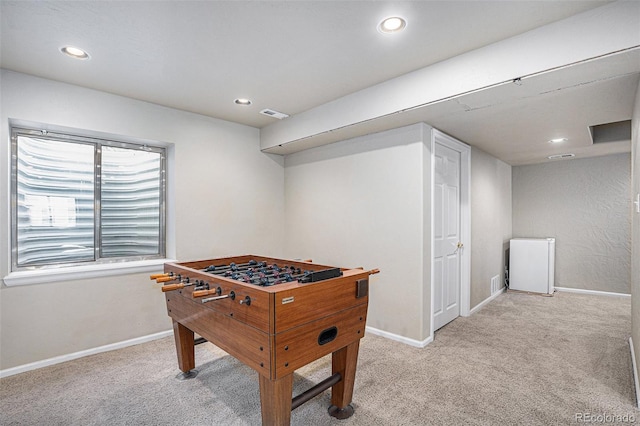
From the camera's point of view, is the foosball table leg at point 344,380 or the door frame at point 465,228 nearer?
the foosball table leg at point 344,380

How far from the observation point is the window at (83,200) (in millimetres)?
2758

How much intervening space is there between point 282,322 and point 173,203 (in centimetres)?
248

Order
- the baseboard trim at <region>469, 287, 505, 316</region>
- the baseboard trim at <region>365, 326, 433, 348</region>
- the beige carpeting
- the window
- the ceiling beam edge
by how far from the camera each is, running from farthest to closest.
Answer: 1. the baseboard trim at <region>469, 287, 505, 316</region>
2. the baseboard trim at <region>365, 326, 433, 348</region>
3. the window
4. the beige carpeting
5. the ceiling beam edge

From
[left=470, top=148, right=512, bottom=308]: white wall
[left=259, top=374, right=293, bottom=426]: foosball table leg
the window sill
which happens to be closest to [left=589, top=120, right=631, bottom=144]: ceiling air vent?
[left=470, top=148, right=512, bottom=308]: white wall

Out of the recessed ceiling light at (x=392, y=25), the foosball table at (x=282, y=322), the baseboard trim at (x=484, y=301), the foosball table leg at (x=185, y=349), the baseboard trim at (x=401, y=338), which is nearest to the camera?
the foosball table at (x=282, y=322)

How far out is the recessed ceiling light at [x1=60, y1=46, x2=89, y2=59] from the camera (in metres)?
2.18

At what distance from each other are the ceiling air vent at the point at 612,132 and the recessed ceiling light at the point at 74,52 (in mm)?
5374

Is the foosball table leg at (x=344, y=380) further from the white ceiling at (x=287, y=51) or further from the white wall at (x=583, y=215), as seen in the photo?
the white wall at (x=583, y=215)

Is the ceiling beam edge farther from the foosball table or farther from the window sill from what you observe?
the window sill

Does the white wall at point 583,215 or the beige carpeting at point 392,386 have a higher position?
the white wall at point 583,215

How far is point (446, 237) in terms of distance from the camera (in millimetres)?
3633

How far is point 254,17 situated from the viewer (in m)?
1.84

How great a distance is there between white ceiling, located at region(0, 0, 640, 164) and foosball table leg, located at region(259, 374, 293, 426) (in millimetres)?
2024

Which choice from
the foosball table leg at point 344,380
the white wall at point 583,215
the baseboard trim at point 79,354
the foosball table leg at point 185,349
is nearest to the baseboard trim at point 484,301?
the white wall at point 583,215
